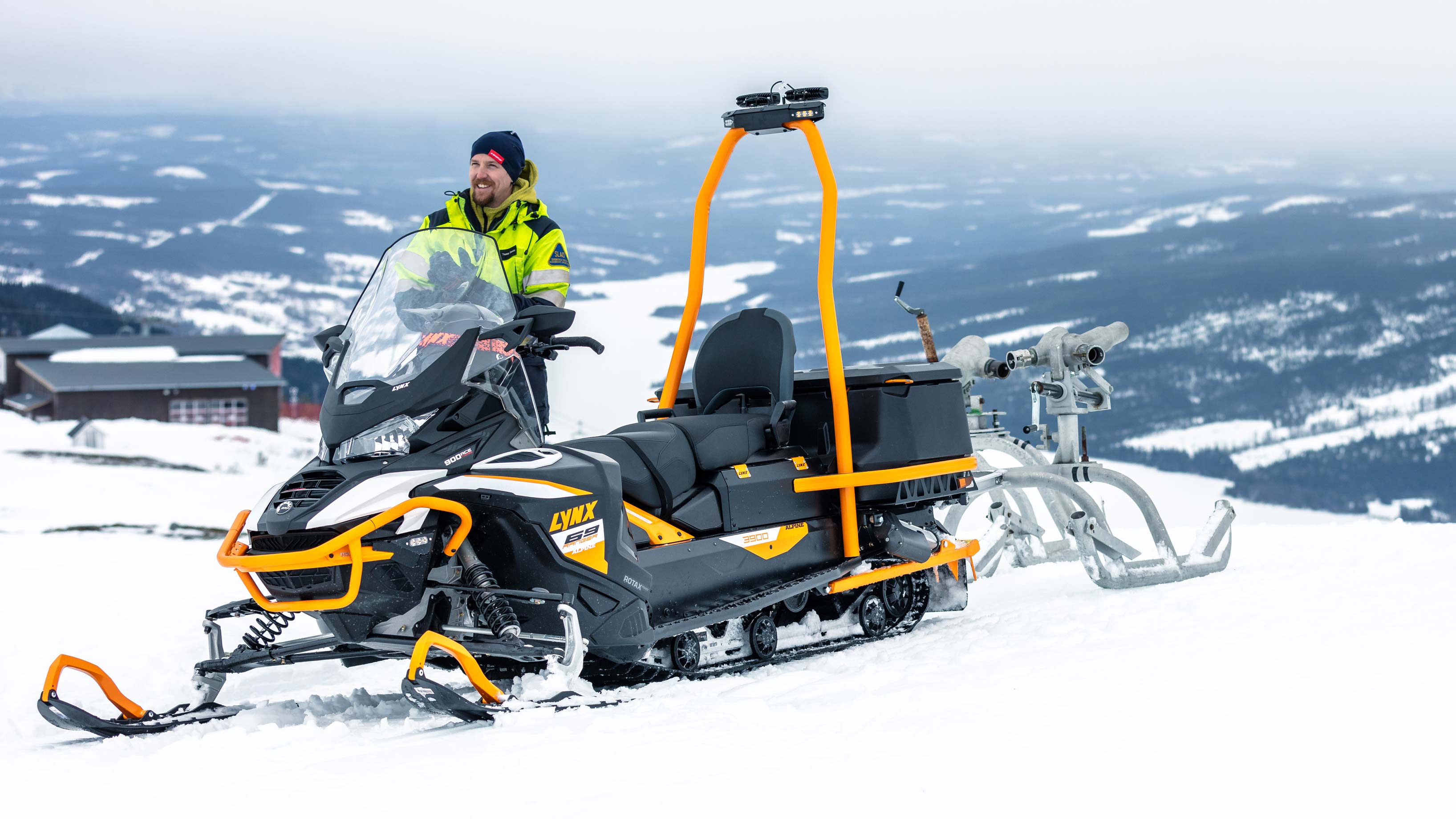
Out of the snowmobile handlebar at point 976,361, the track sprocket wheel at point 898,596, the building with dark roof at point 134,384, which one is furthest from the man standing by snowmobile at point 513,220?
the building with dark roof at point 134,384

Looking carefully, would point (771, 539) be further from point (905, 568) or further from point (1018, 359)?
point (1018, 359)

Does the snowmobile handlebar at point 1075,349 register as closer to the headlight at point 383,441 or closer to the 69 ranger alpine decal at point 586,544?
the 69 ranger alpine decal at point 586,544

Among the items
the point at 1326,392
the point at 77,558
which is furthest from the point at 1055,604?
the point at 1326,392

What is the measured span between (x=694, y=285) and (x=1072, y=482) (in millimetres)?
2343

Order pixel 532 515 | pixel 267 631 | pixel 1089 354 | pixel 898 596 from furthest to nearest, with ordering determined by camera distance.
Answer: pixel 1089 354 → pixel 898 596 → pixel 267 631 → pixel 532 515

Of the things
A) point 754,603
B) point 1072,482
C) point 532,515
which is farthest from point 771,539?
point 1072,482

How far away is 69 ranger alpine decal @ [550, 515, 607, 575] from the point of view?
4270mm

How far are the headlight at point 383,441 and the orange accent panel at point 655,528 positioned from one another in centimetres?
100

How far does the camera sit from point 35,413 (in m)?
40.9

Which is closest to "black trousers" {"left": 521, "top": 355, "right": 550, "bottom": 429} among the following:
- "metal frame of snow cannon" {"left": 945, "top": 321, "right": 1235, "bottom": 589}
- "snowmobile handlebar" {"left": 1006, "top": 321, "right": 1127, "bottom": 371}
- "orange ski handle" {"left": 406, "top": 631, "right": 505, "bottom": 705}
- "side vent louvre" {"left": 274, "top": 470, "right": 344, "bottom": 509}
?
"side vent louvre" {"left": 274, "top": 470, "right": 344, "bottom": 509}

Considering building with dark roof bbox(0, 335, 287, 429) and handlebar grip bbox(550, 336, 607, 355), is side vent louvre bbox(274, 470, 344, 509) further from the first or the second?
building with dark roof bbox(0, 335, 287, 429)

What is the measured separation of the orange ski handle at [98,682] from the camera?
409 centimetres

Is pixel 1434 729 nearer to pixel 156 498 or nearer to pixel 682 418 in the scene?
pixel 682 418

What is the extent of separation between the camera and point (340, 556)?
12.6 feet
